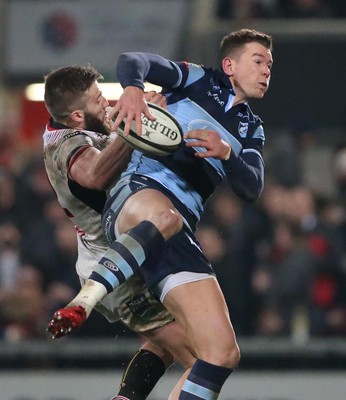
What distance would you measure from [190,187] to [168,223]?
16.5 inches

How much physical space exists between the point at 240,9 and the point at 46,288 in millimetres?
4398

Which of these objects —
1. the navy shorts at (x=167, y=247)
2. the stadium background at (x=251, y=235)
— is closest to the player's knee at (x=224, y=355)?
the navy shorts at (x=167, y=247)

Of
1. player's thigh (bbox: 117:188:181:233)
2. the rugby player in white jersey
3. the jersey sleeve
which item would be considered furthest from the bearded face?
player's thigh (bbox: 117:188:181:233)

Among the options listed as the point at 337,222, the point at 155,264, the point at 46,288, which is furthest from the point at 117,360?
the point at 155,264

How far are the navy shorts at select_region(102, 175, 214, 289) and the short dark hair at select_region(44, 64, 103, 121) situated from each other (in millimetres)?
649

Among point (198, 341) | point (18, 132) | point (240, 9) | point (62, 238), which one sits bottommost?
point (18, 132)

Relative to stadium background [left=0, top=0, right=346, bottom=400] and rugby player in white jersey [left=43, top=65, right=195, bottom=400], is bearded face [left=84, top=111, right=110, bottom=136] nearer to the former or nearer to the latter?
rugby player in white jersey [left=43, top=65, right=195, bottom=400]

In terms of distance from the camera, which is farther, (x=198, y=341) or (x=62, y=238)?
(x=62, y=238)

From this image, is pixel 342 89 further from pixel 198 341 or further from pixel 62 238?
pixel 198 341

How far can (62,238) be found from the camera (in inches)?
413

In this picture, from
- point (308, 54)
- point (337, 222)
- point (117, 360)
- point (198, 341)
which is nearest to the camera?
point (198, 341)

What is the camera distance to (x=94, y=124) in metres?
6.90

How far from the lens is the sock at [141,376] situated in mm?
6914

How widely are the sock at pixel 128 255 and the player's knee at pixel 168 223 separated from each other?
0.09ft
